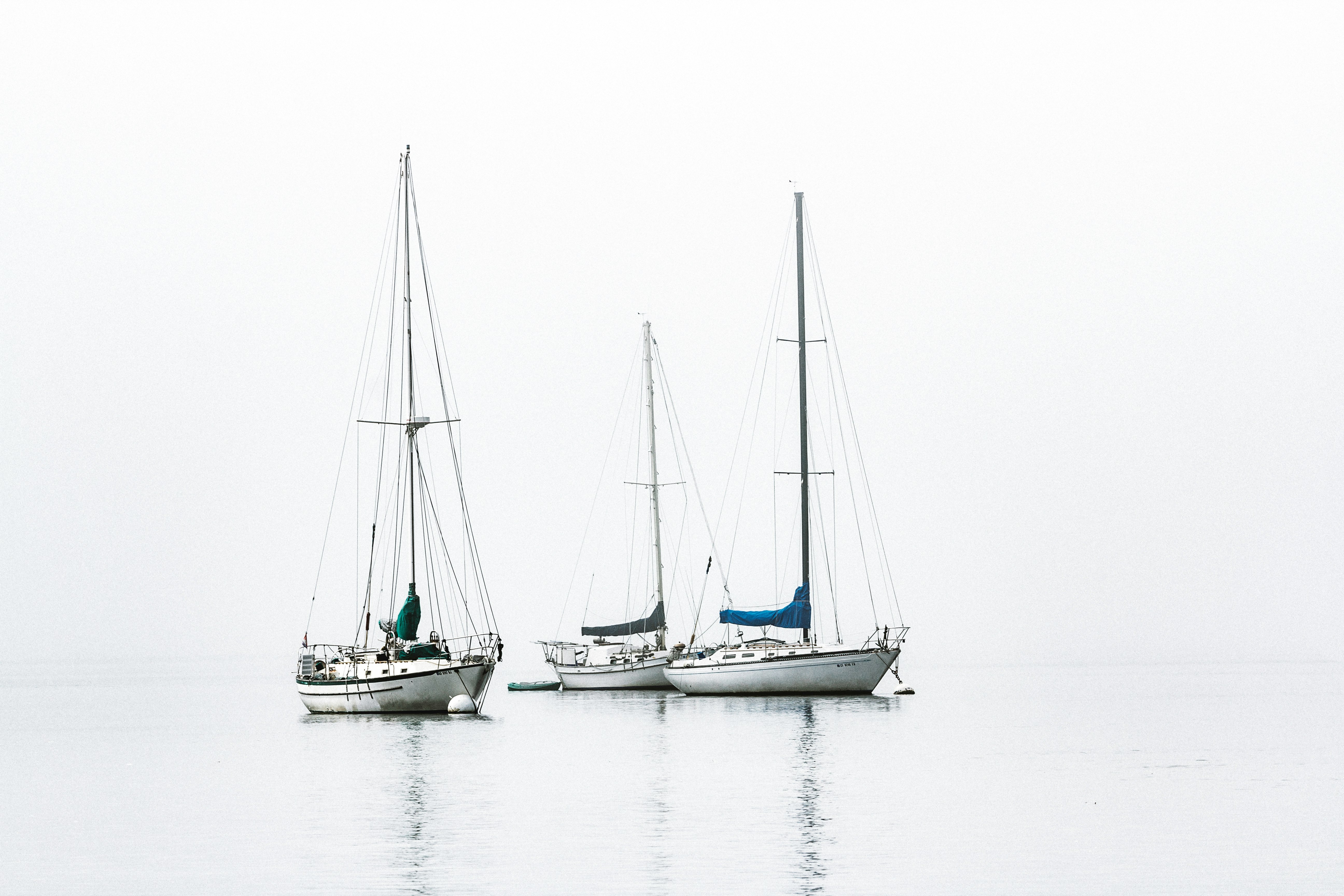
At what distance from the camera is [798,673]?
76938 millimetres

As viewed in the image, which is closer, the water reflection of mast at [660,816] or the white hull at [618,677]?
the water reflection of mast at [660,816]

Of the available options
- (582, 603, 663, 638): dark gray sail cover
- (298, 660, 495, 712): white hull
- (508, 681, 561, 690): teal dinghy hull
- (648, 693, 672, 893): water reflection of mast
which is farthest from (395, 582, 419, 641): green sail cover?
(508, 681, 561, 690): teal dinghy hull

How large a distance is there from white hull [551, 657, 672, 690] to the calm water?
15.6m

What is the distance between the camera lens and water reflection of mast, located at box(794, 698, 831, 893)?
26.1 metres

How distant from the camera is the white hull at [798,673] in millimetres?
76625

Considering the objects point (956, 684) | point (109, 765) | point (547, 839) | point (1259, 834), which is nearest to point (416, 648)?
point (109, 765)

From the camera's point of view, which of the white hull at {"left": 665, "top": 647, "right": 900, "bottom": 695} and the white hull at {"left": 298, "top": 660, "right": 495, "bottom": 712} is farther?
the white hull at {"left": 665, "top": 647, "right": 900, "bottom": 695}

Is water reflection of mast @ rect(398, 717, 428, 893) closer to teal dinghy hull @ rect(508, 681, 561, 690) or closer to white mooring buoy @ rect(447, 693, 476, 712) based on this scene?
white mooring buoy @ rect(447, 693, 476, 712)

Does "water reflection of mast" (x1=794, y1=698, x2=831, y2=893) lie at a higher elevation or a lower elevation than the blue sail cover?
lower

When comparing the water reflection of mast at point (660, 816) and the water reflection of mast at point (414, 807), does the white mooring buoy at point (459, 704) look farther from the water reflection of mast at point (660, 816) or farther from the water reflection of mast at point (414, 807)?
the water reflection of mast at point (660, 816)

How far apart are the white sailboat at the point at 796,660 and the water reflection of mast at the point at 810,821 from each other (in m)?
17.4

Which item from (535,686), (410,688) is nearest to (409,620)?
(410,688)

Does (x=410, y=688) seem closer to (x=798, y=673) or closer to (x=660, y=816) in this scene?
(x=798, y=673)

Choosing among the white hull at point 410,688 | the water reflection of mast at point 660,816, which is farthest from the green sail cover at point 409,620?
the water reflection of mast at point 660,816
